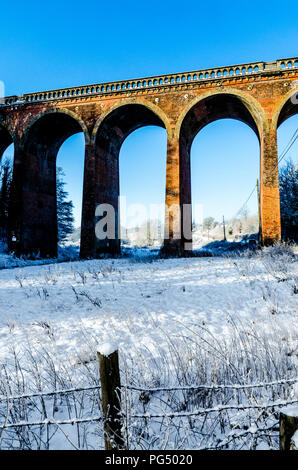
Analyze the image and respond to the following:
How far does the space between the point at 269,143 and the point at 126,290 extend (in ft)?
36.7

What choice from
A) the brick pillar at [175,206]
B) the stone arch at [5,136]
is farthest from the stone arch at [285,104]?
the stone arch at [5,136]

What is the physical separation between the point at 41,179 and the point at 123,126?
254 inches

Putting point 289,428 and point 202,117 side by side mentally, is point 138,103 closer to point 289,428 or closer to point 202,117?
point 202,117

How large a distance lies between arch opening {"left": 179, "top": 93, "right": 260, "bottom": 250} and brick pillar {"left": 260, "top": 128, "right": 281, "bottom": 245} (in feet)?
8.79

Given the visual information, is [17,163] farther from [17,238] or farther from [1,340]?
[1,340]

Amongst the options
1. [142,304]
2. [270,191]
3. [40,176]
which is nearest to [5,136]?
[40,176]

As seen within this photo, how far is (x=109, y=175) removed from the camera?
1697 centimetres

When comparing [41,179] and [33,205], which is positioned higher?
[41,179]

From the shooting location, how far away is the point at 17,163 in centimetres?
1636

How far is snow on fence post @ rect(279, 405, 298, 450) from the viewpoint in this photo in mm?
1115

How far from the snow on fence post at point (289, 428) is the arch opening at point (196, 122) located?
42.9 feet

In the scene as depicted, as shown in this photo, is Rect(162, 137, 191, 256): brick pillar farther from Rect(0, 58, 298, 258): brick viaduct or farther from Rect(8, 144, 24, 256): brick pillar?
Rect(8, 144, 24, 256): brick pillar
